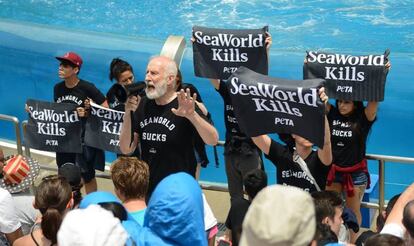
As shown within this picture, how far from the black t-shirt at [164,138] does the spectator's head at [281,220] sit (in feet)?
8.33

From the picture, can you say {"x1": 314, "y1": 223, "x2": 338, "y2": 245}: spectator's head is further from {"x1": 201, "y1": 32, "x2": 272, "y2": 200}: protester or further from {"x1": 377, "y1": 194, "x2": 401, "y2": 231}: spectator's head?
{"x1": 201, "y1": 32, "x2": 272, "y2": 200}: protester

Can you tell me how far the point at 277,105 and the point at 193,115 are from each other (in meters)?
0.59

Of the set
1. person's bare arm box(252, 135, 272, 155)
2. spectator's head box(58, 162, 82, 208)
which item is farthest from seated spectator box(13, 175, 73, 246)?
person's bare arm box(252, 135, 272, 155)

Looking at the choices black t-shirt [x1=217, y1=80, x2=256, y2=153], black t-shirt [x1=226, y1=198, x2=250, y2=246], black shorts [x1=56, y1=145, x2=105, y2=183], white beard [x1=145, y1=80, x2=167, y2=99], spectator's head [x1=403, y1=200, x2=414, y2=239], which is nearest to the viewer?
spectator's head [x1=403, y1=200, x2=414, y2=239]

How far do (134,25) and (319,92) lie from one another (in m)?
12.6

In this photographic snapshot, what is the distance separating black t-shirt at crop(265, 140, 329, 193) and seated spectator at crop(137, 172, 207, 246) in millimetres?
1642

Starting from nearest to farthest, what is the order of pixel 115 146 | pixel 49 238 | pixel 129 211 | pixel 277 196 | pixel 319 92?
pixel 277 196 < pixel 49 238 < pixel 129 211 < pixel 319 92 < pixel 115 146

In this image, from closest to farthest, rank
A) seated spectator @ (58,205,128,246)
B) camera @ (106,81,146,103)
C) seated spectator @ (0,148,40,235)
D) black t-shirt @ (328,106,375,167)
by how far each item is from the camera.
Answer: seated spectator @ (58,205,128,246) < seated spectator @ (0,148,40,235) < camera @ (106,81,146,103) < black t-shirt @ (328,106,375,167)

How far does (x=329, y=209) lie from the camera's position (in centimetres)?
417

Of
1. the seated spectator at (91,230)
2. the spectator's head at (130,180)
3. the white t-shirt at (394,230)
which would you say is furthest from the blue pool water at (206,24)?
the seated spectator at (91,230)

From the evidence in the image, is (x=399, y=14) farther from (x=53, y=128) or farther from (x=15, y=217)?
(x=15, y=217)

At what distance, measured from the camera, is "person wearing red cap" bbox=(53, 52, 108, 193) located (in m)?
6.45

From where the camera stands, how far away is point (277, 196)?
2.75 metres

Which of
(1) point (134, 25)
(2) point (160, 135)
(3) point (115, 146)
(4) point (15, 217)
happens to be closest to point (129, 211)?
(4) point (15, 217)
